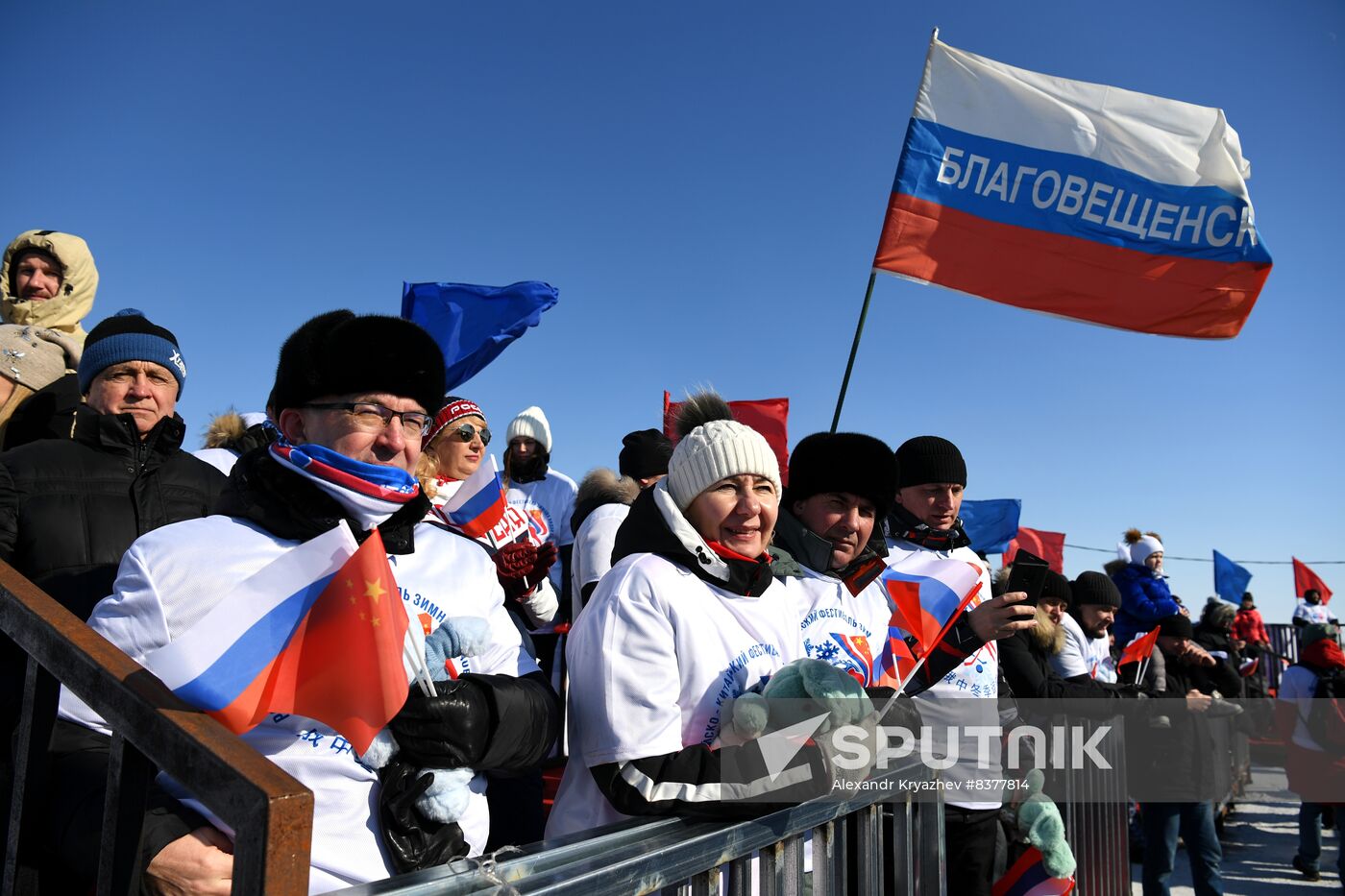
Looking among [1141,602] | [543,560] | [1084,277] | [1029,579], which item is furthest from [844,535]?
[1141,602]

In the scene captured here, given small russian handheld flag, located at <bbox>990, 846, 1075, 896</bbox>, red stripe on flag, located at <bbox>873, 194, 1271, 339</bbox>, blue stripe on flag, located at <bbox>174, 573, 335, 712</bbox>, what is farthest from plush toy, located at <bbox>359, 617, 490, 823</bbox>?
red stripe on flag, located at <bbox>873, 194, 1271, 339</bbox>

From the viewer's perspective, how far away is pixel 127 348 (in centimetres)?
260

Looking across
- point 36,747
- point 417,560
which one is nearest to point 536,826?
point 417,560

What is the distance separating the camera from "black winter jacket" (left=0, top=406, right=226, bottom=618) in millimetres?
2096

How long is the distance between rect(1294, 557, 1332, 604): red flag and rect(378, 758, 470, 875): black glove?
2238 cm

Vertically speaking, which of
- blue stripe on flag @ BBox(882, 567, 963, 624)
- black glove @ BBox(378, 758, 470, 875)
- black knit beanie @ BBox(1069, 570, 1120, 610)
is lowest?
black glove @ BBox(378, 758, 470, 875)

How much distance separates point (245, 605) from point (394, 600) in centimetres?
22

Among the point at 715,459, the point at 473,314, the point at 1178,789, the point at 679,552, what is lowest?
the point at 1178,789

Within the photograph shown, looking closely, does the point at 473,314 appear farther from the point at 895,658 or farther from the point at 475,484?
the point at 895,658

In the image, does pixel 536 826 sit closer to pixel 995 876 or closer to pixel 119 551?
pixel 119 551

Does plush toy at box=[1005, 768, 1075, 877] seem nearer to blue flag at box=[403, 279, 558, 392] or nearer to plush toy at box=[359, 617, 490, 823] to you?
plush toy at box=[359, 617, 490, 823]

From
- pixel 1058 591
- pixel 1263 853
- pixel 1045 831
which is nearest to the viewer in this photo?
pixel 1045 831

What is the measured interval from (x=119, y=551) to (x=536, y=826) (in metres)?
1.76

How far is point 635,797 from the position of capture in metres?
1.90
